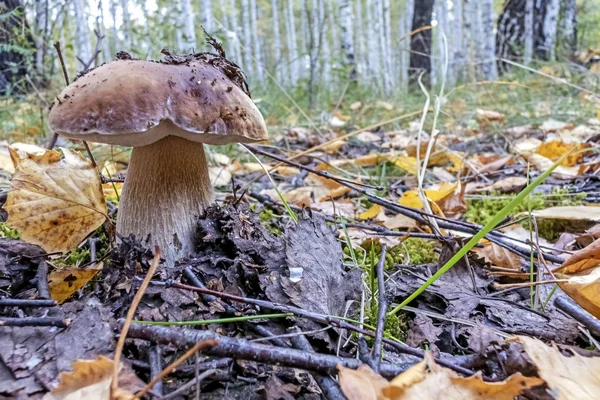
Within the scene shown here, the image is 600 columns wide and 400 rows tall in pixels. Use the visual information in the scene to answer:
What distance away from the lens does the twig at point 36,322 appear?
80cm

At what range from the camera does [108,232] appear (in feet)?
4.49

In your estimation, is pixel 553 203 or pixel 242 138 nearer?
pixel 242 138

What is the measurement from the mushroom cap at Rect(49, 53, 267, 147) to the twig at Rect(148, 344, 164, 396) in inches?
17.7

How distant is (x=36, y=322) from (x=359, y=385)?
590 millimetres

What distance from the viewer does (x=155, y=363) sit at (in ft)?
2.46

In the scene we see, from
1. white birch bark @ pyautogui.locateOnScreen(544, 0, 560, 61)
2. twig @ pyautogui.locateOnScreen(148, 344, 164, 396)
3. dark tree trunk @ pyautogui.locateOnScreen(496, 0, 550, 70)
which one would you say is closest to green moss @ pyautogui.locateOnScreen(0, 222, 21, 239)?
twig @ pyautogui.locateOnScreen(148, 344, 164, 396)

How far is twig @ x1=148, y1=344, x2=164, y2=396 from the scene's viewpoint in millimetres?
711

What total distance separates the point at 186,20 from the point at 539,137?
24.7ft

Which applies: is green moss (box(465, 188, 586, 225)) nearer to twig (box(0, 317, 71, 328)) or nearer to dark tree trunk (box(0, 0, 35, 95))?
twig (box(0, 317, 71, 328))

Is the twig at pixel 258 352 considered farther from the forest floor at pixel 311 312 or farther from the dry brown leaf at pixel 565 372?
→ the dry brown leaf at pixel 565 372

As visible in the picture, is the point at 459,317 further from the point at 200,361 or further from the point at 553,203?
the point at 553,203

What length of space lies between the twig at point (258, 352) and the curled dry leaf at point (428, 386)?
2.7 inches

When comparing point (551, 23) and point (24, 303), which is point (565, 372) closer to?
point (24, 303)

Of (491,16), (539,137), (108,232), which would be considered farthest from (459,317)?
(491,16)
